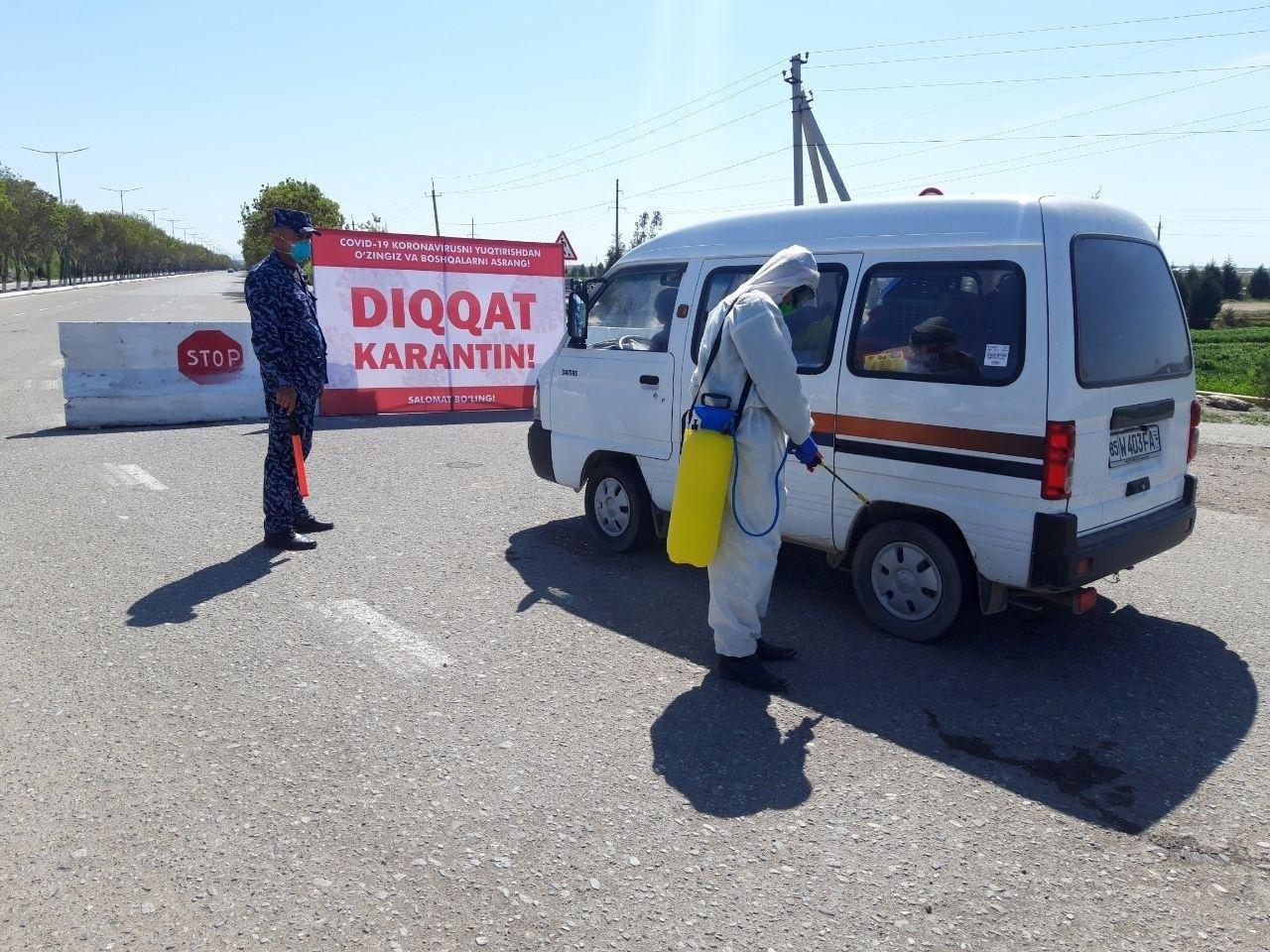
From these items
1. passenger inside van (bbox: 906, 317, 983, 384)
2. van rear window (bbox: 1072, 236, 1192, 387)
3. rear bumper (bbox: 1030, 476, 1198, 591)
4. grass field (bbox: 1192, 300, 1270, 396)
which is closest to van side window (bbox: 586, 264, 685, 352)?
passenger inside van (bbox: 906, 317, 983, 384)

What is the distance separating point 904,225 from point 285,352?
13.2 ft

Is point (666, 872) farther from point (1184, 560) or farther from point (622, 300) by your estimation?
point (1184, 560)

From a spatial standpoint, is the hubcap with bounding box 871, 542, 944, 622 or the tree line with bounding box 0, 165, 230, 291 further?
the tree line with bounding box 0, 165, 230, 291

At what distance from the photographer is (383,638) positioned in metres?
4.93

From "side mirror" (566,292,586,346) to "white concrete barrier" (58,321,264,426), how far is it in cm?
605

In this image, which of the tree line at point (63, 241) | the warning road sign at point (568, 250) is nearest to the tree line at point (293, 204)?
the tree line at point (63, 241)

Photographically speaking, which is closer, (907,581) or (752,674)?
(752,674)

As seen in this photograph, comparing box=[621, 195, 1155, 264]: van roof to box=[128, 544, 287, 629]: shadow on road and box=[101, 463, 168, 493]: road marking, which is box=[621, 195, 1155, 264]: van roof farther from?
box=[101, 463, 168, 493]: road marking

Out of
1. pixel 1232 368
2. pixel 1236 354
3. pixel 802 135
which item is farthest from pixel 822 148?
pixel 1236 354

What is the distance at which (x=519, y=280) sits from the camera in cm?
1416

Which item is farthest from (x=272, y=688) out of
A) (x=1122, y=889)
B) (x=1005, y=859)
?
(x=1122, y=889)

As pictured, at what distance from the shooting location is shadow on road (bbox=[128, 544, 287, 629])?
516 centimetres

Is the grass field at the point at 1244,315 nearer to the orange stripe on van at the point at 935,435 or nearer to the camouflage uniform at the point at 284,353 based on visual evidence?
the orange stripe on van at the point at 935,435

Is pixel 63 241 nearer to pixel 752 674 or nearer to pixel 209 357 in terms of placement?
pixel 209 357
